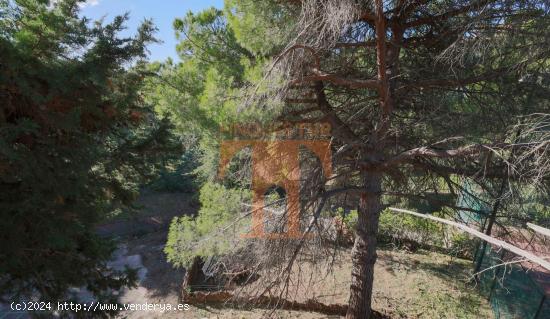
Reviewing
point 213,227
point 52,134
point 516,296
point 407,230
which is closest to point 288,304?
point 213,227

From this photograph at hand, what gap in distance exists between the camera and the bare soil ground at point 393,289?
6.66m

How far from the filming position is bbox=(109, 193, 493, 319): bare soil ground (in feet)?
21.9

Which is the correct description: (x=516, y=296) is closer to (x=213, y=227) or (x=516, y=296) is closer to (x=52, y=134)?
(x=213, y=227)

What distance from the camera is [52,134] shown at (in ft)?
12.6

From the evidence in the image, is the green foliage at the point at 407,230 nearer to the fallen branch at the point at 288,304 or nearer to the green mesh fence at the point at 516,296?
the green mesh fence at the point at 516,296

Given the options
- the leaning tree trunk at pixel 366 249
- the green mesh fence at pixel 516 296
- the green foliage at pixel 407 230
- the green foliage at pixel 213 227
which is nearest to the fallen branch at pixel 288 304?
the leaning tree trunk at pixel 366 249

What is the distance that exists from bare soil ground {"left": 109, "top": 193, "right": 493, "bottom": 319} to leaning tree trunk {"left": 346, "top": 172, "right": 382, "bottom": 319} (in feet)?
1.49

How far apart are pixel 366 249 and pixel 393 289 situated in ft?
9.42

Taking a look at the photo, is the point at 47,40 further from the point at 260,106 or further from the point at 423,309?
the point at 423,309

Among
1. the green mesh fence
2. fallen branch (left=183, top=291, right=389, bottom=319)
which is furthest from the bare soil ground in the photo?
the green mesh fence

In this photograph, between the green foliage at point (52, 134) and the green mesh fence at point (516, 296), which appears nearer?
the green foliage at point (52, 134)

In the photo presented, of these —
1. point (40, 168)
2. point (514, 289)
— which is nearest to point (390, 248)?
point (514, 289)

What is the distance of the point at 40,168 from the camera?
3.42 meters

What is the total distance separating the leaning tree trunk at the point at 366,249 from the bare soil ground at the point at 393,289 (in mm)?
453
